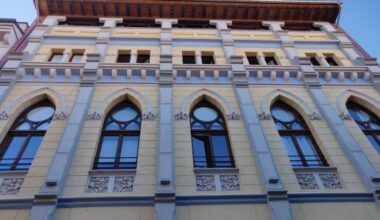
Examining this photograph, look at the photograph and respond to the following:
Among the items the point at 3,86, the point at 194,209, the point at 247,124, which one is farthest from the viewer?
the point at 3,86

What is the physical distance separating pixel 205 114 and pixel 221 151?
190 centimetres

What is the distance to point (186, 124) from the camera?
994cm

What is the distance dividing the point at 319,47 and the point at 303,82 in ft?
13.1

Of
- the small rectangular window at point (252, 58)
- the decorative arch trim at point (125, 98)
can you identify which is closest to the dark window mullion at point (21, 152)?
the decorative arch trim at point (125, 98)

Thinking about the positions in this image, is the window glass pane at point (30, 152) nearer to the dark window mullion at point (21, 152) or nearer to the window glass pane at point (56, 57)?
the dark window mullion at point (21, 152)

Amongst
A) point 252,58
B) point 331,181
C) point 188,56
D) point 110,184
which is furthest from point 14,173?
point 252,58

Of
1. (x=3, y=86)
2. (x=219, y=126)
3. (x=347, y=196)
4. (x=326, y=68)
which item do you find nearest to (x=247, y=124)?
(x=219, y=126)

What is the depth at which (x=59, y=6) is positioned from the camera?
16.2 meters

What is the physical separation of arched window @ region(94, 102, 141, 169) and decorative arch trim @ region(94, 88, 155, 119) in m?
0.25

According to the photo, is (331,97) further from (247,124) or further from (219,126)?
(219,126)

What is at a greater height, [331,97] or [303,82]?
[303,82]

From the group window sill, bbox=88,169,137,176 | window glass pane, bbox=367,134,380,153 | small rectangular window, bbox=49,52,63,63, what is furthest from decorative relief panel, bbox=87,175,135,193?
window glass pane, bbox=367,134,380,153

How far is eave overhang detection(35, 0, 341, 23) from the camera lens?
16312 mm

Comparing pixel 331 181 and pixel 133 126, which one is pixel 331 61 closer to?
pixel 331 181
